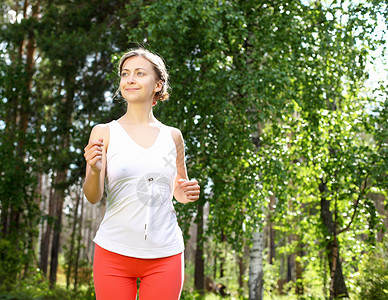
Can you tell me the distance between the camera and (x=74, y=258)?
13.8 metres

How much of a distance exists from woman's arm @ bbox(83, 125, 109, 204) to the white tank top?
0.11ft

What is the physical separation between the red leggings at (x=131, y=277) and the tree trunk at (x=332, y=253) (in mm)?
6074

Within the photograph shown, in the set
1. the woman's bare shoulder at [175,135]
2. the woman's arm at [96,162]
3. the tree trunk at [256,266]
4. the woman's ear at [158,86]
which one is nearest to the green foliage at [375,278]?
the tree trunk at [256,266]

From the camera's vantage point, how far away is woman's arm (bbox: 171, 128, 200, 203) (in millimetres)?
2113

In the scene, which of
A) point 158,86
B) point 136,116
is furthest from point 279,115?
point 136,116

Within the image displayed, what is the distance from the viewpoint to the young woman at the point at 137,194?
1.89 meters

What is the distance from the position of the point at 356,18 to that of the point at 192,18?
243 cm

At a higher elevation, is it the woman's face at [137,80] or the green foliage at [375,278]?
the woman's face at [137,80]

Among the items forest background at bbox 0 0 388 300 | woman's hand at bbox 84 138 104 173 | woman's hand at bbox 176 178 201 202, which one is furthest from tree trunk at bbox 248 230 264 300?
woman's hand at bbox 84 138 104 173

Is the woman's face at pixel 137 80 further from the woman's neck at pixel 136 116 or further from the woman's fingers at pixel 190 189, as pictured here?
the woman's fingers at pixel 190 189

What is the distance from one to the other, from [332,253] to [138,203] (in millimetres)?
6399

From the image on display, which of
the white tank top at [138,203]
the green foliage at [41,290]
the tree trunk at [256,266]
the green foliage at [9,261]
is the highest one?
the white tank top at [138,203]

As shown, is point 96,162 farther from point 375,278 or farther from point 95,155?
point 375,278

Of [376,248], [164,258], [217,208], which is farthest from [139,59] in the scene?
[376,248]
